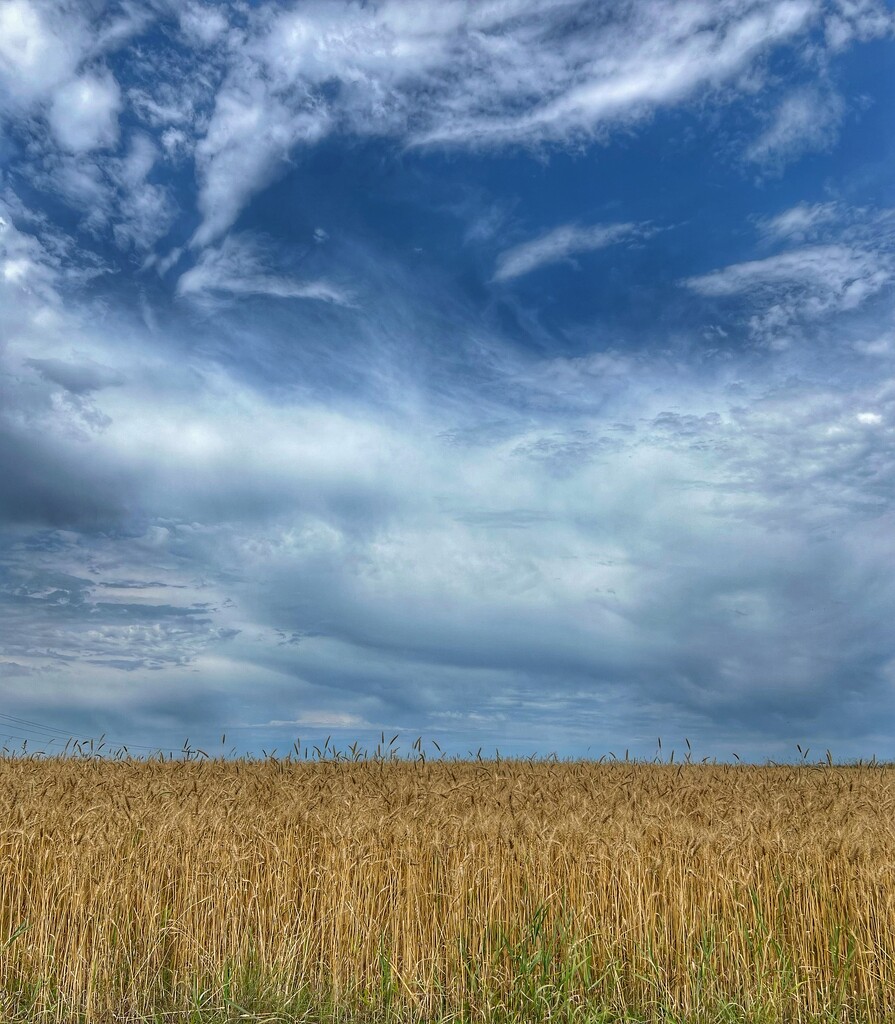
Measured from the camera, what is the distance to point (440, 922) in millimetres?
7352

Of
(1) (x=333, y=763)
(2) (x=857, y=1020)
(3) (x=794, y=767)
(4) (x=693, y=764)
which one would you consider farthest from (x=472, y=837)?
(3) (x=794, y=767)

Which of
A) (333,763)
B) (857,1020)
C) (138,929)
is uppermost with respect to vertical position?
(333,763)

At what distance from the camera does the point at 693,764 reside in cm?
1800

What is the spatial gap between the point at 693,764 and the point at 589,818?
404 inches

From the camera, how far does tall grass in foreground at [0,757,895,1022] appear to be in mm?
7070

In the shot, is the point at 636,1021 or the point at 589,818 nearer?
the point at 636,1021

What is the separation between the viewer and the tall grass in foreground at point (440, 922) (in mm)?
7070

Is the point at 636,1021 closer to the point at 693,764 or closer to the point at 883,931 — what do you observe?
the point at 883,931

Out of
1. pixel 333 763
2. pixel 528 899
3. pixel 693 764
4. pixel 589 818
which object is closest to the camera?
pixel 528 899

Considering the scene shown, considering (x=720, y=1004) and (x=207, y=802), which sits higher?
(x=207, y=802)

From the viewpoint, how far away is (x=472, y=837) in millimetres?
7688

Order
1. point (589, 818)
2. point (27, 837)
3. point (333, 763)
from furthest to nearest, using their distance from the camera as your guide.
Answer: point (333, 763), point (589, 818), point (27, 837)

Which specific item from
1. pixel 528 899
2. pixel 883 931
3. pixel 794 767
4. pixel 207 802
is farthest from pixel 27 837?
pixel 794 767

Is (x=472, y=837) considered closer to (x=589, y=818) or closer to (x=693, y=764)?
(x=589, y=818)
